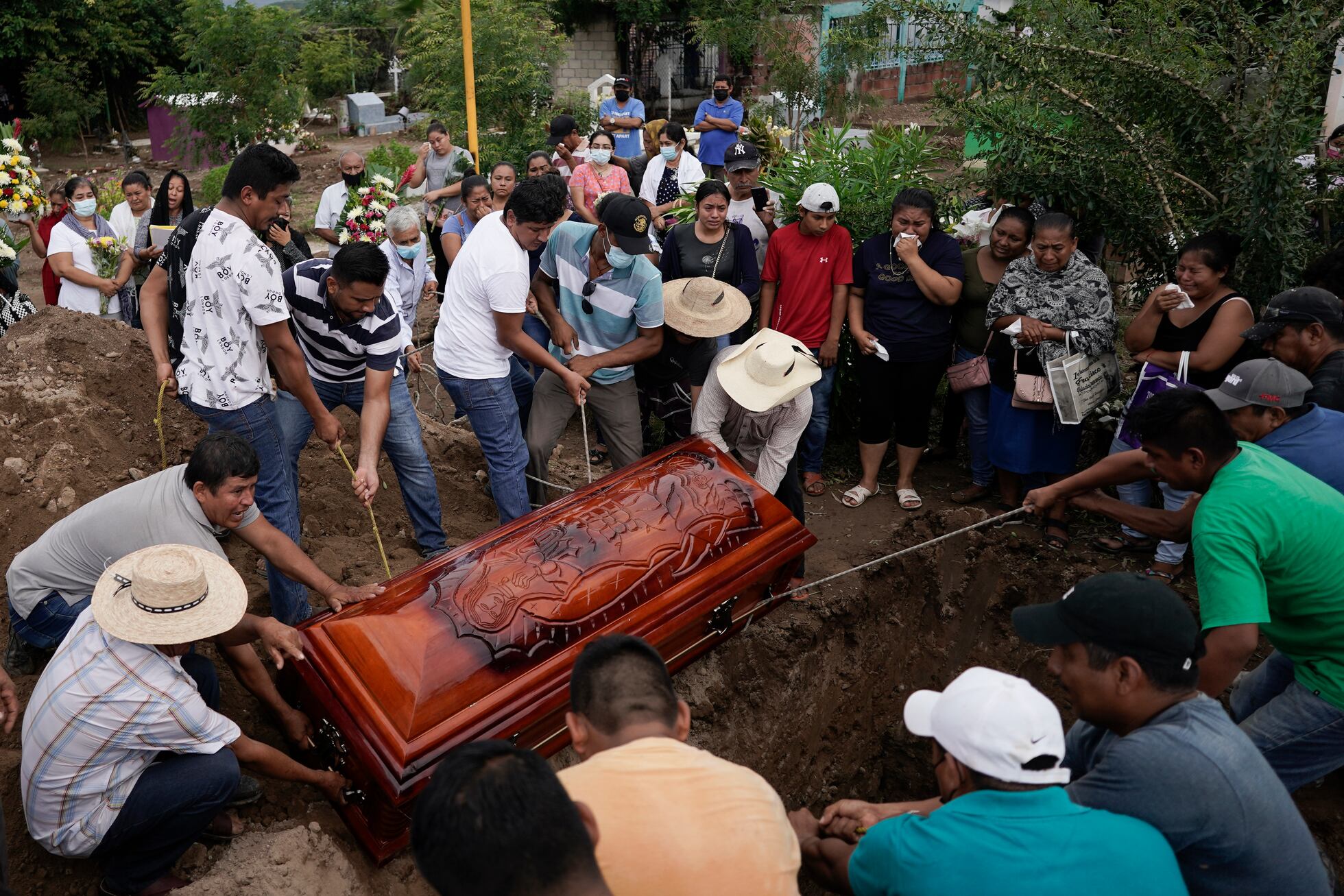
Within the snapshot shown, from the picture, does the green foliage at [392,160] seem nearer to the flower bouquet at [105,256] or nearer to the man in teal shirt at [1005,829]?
the flower bouquet at [105,256]

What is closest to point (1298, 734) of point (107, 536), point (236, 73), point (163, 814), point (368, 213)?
point (163, 814)

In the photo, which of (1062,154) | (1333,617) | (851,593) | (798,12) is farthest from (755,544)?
(798,12)

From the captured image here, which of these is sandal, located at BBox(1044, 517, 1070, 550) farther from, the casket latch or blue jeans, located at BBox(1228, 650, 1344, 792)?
the casket latch

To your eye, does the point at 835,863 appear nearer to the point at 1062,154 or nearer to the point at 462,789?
the point at 462,789

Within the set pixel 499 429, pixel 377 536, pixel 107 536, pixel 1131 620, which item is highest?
pixel 1131 620

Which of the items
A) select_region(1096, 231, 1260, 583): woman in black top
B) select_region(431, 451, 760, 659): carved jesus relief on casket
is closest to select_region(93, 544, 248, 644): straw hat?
select_region(431, 451, 760, 659): carved jesus relief on casket

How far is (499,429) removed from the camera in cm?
407

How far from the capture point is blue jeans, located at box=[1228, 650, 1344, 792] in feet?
9.11

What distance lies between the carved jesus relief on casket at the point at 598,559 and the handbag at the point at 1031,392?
1750 millimetres

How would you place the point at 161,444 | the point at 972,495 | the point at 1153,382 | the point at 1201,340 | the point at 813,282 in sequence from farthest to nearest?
the point at 972,495, the point at 813,282, the point at 1153,382, the point at 1201,340, the point at 161,444

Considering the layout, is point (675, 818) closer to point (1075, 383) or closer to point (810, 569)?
point (810, 569)

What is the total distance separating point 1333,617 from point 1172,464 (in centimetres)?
59

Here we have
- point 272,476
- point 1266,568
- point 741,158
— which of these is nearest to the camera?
point 1266,568

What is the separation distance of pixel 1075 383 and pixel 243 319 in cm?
356
